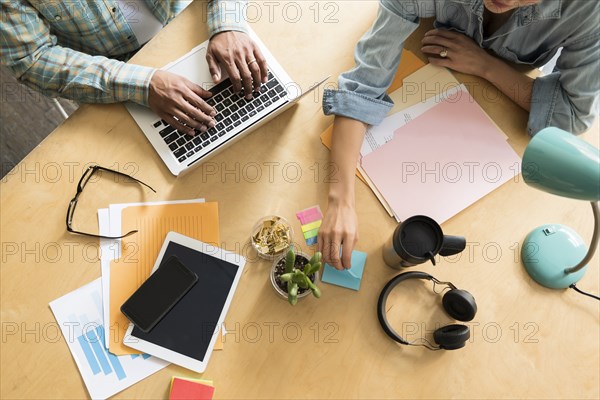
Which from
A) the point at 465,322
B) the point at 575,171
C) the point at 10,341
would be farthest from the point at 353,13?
the point at 10,341

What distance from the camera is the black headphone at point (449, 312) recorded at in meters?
0.85

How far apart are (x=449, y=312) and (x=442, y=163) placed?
321 millimetres

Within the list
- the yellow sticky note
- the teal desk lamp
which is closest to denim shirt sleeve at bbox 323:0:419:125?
the yellow sticky note

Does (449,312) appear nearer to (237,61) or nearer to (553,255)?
(553,255)

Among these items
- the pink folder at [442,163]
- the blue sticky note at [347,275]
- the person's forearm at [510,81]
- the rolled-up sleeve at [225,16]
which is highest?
the rolled-up sleeve at [225,16]

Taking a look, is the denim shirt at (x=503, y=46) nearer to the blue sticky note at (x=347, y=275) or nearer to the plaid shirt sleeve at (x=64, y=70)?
the blue sticky note at (x=347, y=275)

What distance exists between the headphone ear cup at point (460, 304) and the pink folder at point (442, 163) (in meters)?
0.16

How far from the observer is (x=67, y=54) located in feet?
3.13

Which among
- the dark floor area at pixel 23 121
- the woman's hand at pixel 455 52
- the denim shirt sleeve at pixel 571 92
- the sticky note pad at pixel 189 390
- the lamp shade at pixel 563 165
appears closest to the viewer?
the lamp shade at pixel 563 165

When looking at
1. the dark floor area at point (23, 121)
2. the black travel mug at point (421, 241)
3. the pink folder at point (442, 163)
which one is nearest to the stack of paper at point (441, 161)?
the pink folder at point (442, 163)

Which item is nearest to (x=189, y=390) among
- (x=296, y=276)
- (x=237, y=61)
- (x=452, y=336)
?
(x=296, y=276)

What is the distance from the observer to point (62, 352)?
84cm

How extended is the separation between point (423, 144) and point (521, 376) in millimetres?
517

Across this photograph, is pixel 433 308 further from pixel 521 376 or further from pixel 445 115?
pixel 445 115
